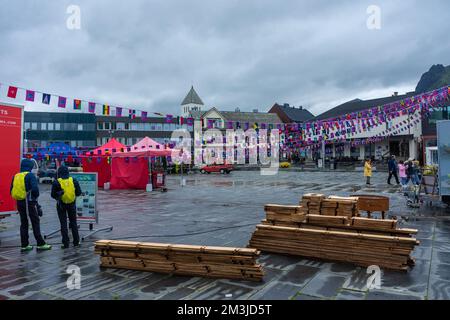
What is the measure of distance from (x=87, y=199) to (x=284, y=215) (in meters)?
5.07

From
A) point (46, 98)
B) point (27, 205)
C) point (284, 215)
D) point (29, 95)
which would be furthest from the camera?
point (46, 98)

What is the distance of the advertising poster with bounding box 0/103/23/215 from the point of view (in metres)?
8.52

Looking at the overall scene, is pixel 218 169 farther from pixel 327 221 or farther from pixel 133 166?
pixel 327 221

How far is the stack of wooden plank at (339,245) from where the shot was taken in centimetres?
562

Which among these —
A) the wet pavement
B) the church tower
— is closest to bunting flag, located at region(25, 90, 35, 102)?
the wet pavement

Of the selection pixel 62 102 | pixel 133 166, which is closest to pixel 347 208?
pixel 62 102

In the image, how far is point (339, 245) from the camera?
6.10 m

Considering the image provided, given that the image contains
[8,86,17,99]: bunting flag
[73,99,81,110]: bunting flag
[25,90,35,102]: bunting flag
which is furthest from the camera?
[73,99,81,110]: bunting flag

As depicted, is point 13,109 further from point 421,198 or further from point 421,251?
point 421,198

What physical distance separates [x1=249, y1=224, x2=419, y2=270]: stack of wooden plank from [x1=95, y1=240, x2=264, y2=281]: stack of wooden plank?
1.45 m

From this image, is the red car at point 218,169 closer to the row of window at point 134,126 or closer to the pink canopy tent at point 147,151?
the pink canopy tent at point 147,151

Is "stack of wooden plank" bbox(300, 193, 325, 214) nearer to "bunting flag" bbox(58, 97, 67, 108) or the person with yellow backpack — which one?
the person with yellow backpack

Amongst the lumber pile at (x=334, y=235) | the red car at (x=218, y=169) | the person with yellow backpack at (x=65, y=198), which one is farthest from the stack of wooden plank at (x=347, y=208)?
the red car at (x=218, y=169)
